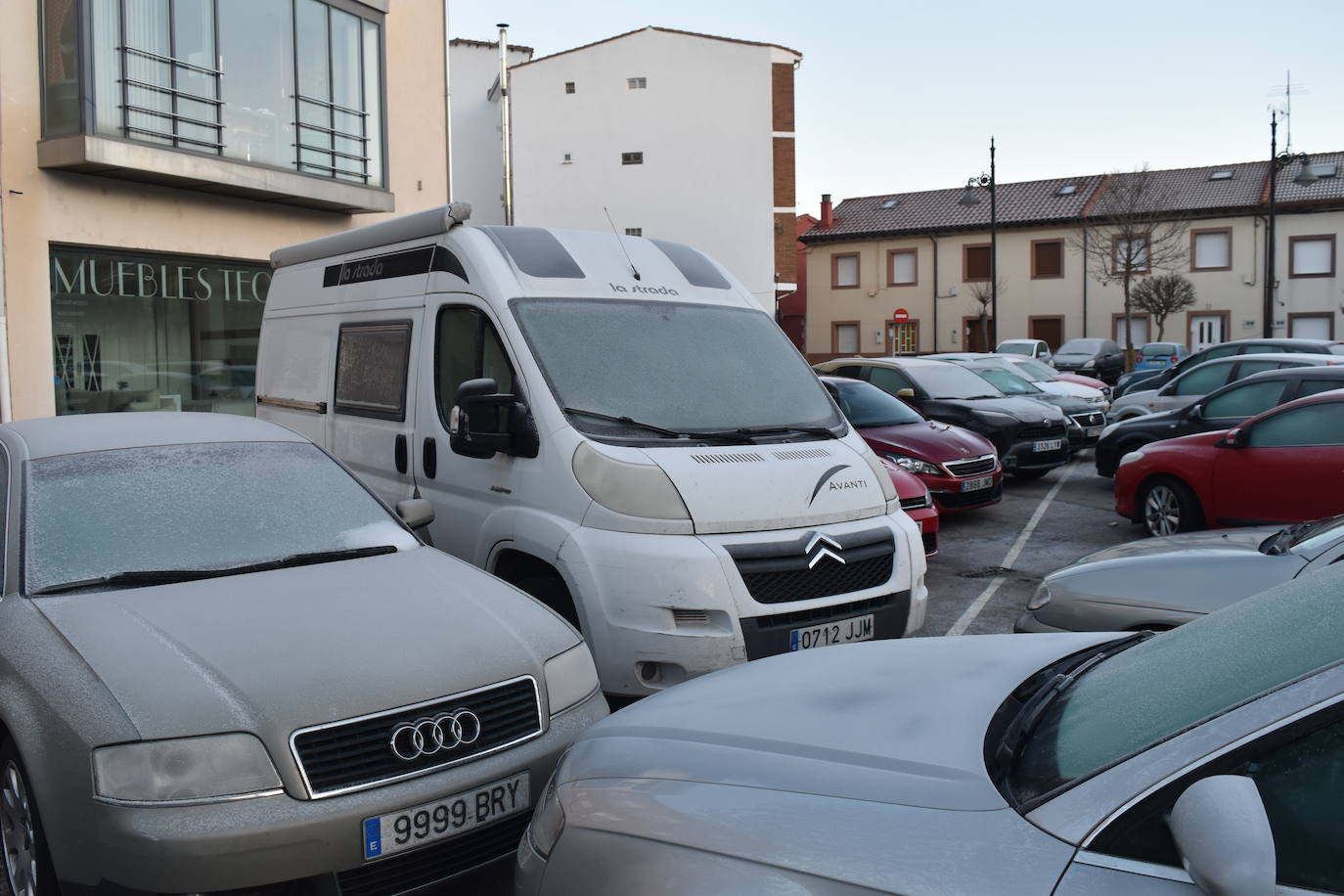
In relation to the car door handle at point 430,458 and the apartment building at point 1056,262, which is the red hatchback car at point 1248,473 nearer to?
the car door handle at point 430,458

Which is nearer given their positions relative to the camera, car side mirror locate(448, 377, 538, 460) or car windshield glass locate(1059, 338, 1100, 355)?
car side mirror locate(448, 377, 538, 460)

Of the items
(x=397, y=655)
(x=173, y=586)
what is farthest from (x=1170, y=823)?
(x=173, y=586)

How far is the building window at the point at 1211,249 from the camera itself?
4394 cm

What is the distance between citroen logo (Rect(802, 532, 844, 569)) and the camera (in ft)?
16.1

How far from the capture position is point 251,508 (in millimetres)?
4379

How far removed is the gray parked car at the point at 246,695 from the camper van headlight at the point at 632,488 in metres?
0.83

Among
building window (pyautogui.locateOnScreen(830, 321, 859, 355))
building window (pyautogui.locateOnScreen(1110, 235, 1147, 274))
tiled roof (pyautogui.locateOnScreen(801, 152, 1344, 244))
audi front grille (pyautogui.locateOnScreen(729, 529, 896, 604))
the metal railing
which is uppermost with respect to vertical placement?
tiled roof (pyautogui.locateOnScreen(801, 152, 1344, 244))

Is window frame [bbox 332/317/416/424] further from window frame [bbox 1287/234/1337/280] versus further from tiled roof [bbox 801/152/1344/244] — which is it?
window frame [bbox 1287/234/1337/280]

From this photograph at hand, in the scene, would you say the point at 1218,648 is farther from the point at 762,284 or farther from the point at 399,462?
the point at 762,284

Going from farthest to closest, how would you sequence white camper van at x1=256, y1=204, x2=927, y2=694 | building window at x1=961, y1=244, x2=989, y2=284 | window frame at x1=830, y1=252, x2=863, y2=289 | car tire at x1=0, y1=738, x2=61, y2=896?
window frame at x1=830, y1=252, x2=863, y2=289 < building window at x1=961, y1=244, x2=989, y2=284 < white camper van at x1=256, y1=204, x2=927, y2=694 < car tire at x1=0, y1=738, x2=61, y2=896

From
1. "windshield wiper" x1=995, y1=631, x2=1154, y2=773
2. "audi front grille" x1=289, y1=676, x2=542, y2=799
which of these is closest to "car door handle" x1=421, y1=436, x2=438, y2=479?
"audi front grille" x1=289, y1=676, x2=542, y2=799

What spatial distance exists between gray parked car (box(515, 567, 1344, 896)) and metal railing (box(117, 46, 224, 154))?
45.8 ft

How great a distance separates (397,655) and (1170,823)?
7.64ft

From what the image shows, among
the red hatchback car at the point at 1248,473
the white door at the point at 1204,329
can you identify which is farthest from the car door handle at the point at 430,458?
the white door at the point at 1204,329
